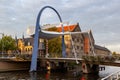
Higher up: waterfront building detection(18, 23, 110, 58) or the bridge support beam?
waterfront building detection(18, 23, 110, 58)

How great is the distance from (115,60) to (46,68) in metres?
25.6

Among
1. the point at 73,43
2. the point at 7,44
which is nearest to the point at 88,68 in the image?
the point at 73,43

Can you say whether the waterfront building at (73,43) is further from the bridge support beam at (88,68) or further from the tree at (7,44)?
the bridge support beam at (88,68)

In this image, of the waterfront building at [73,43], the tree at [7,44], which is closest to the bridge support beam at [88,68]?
the waterfront building at [73,43]

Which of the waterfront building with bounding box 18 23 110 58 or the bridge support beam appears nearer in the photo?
the bridge support beam

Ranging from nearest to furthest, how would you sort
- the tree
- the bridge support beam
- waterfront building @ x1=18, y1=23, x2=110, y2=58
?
the bridge support beam, the tree, waterfront building @ x1=18, y1=23, x2=110, y2=58

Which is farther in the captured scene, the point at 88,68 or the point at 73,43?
the point at 73,43

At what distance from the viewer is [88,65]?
58.4 metres

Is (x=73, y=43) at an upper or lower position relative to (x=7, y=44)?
upper

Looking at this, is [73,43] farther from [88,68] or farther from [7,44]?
[88,68]

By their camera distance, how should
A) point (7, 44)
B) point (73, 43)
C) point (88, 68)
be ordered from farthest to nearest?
1. point (73, 43)
2. point (7, 44)
3. point (88, 68)

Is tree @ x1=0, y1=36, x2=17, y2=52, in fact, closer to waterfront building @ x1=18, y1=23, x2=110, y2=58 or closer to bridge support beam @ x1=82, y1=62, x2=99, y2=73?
waterfront building @ x1=18, y1=23, x2=110, y2=58

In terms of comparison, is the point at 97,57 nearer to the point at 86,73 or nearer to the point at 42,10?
the point at 86,73

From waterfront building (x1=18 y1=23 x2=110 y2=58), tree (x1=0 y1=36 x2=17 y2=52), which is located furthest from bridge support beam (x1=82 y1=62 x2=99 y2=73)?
tree (x1=0 y1=36 x2=17 y2=52)
